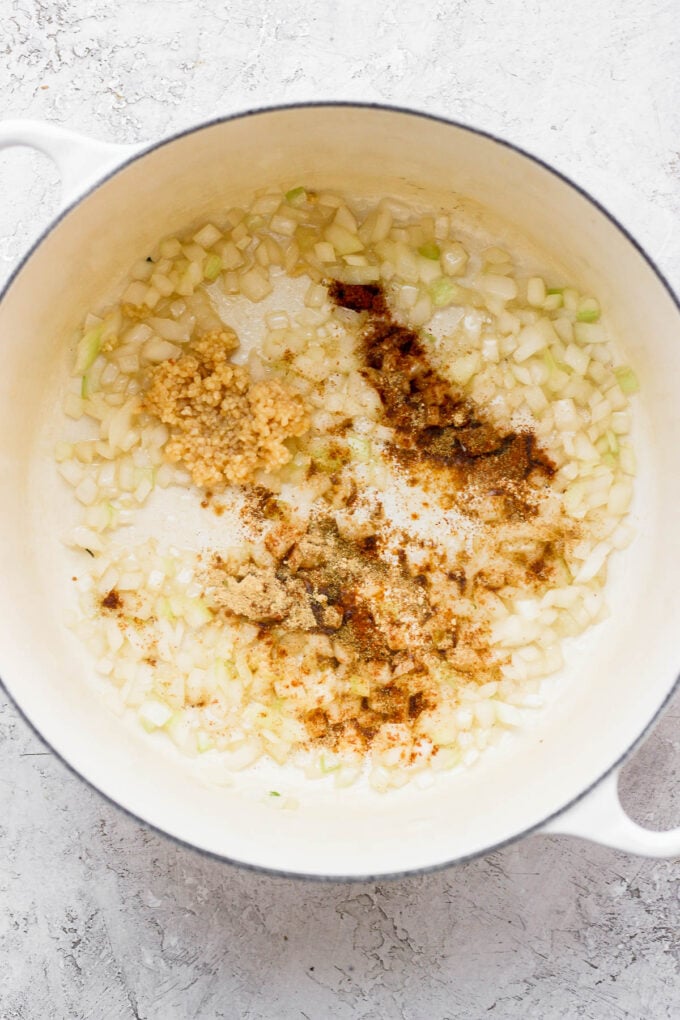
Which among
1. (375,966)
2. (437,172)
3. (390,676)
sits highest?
(437,172)

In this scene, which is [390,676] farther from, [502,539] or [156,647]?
[156,647]

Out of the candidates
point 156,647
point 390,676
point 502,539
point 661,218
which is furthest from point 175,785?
point 661,218

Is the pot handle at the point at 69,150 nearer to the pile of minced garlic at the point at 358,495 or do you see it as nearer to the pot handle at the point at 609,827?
the pile of minced garlic at the point at 358,495

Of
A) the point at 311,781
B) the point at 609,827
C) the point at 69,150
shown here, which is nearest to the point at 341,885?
the point at 311,781

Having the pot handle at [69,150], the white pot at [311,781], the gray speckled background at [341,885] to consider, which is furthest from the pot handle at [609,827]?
the pot handle at [69,150]

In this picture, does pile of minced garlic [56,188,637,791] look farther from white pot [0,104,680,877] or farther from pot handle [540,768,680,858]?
pot handle [540,768,680,858]

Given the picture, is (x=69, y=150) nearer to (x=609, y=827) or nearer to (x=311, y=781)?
(x=311, y=781)
